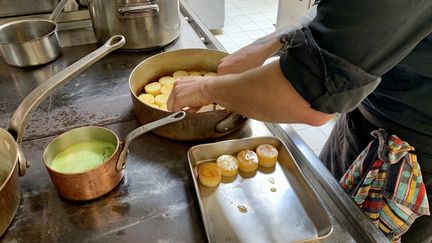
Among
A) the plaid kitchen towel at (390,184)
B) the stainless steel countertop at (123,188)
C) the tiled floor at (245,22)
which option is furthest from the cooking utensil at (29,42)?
the tiled floor at (245,22)

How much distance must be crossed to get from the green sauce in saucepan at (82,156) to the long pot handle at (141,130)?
0.12 ft

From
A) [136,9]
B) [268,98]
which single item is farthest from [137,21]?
[268,98]

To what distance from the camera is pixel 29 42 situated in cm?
107

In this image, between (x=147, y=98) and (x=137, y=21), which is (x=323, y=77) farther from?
(x=137, y=21)

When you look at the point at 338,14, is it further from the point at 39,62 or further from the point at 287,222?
the point at 39,62

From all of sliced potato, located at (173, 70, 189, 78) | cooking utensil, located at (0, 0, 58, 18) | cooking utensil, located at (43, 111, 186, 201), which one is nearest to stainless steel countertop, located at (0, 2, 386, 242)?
cooking utensil, located at (43, 111, 186, 201)

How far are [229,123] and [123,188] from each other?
0.29 m

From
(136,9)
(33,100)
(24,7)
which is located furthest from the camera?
(24,7)

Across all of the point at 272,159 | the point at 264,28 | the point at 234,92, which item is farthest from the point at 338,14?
the point at 264,28

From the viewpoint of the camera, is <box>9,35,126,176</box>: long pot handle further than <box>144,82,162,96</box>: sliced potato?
No

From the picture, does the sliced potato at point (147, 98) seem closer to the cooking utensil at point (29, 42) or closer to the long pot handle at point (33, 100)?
the long pot handle at point (33, 100)

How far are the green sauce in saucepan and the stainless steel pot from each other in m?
0.54

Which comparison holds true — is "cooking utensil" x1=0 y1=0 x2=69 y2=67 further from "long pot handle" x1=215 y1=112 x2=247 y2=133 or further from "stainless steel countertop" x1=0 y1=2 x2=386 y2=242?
"long pot handle" x1=215 y1=112 x2=247 y2=133

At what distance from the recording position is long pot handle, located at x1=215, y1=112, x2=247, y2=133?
790 millimetres
